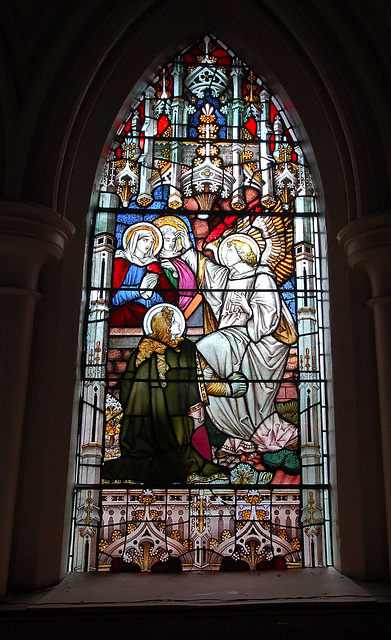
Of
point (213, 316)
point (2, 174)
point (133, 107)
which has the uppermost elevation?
point (133, 107)

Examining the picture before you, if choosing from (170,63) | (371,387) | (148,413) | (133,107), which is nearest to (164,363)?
(148,413)

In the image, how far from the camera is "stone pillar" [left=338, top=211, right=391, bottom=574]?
423 centimetres

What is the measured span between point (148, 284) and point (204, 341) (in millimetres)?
672

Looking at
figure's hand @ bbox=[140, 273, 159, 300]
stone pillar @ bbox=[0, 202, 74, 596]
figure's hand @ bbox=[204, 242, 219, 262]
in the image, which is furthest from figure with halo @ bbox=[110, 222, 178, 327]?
stone pillar @ bbox=[0, 202, 74, 596]

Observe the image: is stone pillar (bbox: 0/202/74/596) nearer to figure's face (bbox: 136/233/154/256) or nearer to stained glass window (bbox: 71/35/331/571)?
stained glass window (bbox: 71/35/331/571)

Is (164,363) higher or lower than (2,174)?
lower

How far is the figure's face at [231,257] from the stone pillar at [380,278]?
100cm

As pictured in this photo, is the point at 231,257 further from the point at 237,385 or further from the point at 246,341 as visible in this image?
the point at 237,385

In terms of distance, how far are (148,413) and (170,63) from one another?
3.25m

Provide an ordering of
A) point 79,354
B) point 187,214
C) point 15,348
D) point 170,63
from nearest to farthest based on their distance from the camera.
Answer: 1. point 15,348
2. point 79,354
3. point 187,214
4. point 170,63

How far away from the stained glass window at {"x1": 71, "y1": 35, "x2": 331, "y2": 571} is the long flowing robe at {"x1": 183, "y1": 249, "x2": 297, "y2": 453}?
0.04 ft

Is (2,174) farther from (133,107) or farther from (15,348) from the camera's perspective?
(133,107)

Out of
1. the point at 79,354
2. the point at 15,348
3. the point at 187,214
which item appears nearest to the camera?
the point at 15,348

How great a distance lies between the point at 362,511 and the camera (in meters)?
4.29
